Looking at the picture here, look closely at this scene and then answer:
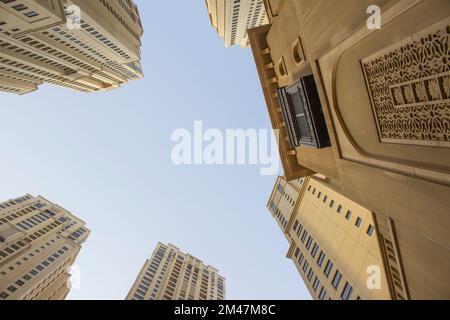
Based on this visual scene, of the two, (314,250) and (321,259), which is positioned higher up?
(314,250)

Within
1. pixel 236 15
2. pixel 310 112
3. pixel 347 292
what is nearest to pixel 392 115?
pixel 310 112

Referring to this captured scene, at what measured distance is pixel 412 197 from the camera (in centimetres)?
902

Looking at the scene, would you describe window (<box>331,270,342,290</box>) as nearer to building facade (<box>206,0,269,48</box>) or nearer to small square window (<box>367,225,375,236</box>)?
small square window (<box>367,225,375,236</box>)

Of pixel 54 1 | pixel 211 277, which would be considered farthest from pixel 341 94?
pixel 211 277

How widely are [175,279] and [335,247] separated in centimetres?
5476

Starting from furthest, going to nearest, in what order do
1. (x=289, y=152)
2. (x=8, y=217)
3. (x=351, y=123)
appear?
(x=8, y=217), (x=289, y=152), (x=351, y=123)

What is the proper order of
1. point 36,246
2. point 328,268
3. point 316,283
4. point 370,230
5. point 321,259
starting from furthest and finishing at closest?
point 36,246
point 316,283
point 321,259
point 328,268
point 370,230

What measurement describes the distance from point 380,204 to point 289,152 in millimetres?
15262

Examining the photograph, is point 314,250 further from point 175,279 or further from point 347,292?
point 175,279

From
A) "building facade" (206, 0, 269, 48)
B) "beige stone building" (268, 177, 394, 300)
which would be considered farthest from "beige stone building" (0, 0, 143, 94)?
"beige stone building" (268, 177, 394, 300)

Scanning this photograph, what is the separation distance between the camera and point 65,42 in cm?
4747

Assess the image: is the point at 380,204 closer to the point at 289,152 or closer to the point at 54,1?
the point at 289,152

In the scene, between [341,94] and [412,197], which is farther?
[341,94]

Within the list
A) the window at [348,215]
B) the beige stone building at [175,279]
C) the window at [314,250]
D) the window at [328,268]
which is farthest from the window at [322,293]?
the beige stone building at [175,279]
